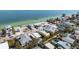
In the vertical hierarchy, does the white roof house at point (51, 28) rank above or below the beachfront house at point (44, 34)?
above

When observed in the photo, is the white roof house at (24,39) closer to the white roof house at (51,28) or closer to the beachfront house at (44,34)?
the beachfront house at (44,34)

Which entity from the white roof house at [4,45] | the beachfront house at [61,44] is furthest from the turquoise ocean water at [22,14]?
the beachfront house at [61,44]

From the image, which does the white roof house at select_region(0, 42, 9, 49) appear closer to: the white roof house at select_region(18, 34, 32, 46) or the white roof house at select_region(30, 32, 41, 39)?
the white roof house at select_region(18, 34, 32, 46)

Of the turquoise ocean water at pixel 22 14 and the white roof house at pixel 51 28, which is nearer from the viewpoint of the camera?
the turquoise ocean water at pixel 22 14

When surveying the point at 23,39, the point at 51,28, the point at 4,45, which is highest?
the point at 51,28

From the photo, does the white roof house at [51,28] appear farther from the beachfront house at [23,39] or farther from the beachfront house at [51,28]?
the beachfront house at [23,39]

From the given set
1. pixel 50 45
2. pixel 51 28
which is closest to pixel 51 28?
pixel 51 28

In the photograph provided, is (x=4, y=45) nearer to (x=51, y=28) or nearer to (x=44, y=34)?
(x=44, y=34)

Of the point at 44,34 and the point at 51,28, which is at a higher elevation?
the point at 51,28

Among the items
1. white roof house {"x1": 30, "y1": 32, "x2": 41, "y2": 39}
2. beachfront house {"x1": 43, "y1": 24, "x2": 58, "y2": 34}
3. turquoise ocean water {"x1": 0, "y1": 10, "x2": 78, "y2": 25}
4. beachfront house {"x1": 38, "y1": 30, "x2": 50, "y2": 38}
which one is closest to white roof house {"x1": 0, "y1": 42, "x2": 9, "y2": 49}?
turquoise ocean water {"x1": 0, "y1": 10, "x2": 78, "y2": 25}

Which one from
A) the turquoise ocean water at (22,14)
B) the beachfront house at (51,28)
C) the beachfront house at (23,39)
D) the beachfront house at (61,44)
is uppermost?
the turquoise ocean water at (22,14)
